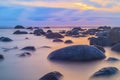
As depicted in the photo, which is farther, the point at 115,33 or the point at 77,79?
the point at 115,33

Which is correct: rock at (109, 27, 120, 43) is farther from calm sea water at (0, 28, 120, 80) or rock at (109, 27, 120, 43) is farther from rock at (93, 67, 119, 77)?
rock at (93, 67, 119, 77)

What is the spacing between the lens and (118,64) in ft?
32.6

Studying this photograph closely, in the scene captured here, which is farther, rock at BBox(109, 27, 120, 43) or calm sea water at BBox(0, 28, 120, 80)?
rock at BBox(109, 27, 120, 43)

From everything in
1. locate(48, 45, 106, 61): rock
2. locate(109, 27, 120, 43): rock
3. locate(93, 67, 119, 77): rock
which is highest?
locate(109, 27, 120, 43): rock

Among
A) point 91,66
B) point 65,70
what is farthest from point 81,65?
point 65,70

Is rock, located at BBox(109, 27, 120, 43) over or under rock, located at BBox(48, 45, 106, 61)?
over

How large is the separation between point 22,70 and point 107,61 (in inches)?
131

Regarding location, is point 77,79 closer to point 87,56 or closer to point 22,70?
point 22,70

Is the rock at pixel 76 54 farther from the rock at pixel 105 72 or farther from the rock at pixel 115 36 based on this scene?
the rock at pixel 115 36

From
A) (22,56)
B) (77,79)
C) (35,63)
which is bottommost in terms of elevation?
(77,79)

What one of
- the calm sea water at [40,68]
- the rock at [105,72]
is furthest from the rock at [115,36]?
the rock at [105,72]

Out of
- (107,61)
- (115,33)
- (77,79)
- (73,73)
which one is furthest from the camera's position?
(115,33)

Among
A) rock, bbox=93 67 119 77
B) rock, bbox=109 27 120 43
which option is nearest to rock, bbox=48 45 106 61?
rock, bbox=93 67 119 77

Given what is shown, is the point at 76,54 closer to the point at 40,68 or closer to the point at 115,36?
the point at 40,68
